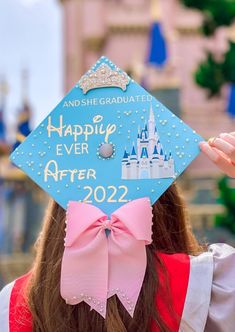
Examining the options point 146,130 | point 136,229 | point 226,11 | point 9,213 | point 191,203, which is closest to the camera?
point 136,229

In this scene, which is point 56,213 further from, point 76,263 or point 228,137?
point 228,137

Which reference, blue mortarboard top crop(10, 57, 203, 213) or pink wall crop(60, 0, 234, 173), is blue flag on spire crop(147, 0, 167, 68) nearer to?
pink wall crop(60, 0, 234, 173)

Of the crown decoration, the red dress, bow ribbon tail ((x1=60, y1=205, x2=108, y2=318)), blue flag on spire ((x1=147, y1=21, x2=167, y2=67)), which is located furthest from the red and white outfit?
blue flag on spire ((x1=147, y1=21, x2=167, y2=67))

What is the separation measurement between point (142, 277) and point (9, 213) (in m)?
10.2

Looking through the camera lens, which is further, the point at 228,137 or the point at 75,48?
the point at 75,48

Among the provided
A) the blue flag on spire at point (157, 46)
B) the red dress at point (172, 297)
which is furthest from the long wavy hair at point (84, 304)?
the blue flag on spire at point (157, 46)

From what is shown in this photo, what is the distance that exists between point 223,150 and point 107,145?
260 millimetres

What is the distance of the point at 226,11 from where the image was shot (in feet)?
21.2

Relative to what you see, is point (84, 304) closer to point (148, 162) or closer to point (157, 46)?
point (148, 162)

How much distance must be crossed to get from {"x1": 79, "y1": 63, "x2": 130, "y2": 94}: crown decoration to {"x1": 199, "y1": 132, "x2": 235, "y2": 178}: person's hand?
23 cm

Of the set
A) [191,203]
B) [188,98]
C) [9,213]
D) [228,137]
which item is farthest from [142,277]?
[188,98]

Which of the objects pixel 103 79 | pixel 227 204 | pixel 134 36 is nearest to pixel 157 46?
pixel 134 36

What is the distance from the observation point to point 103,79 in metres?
1.72

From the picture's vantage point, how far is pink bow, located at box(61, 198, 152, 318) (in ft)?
5.17
